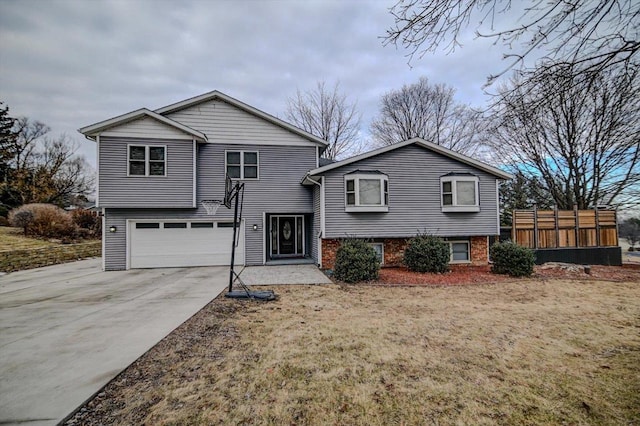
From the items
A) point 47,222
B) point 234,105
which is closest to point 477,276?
point 234,105

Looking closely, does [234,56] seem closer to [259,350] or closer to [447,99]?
[259,350]

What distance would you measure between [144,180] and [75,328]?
695 centimetres

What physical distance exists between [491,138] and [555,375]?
17.8 meters

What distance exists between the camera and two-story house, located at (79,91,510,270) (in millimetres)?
10320

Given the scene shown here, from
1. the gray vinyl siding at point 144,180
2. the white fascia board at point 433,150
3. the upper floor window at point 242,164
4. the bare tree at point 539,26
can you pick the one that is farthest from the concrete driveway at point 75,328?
the white fascia board at point 433,150

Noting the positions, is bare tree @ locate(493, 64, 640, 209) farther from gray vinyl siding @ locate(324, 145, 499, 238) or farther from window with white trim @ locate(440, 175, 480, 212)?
gray vinyl siding @ locate(324, 145, 499, 238)

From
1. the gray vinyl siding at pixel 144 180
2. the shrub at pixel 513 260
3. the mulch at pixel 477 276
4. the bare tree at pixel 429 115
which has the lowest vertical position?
the mulch at pixel 477 276

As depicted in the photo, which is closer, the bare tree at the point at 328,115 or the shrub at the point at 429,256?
the shrub at the point at 429,256

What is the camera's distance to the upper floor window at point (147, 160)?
33.8ft

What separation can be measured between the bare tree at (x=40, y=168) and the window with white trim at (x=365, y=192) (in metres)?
24.5

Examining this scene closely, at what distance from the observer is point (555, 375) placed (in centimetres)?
308

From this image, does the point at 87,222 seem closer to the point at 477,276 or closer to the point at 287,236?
the point at 287,236

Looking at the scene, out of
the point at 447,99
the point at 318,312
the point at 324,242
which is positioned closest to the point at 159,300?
the point at 318,312

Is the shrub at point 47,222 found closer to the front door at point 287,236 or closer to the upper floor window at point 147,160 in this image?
the upper floor window at point 147,160
